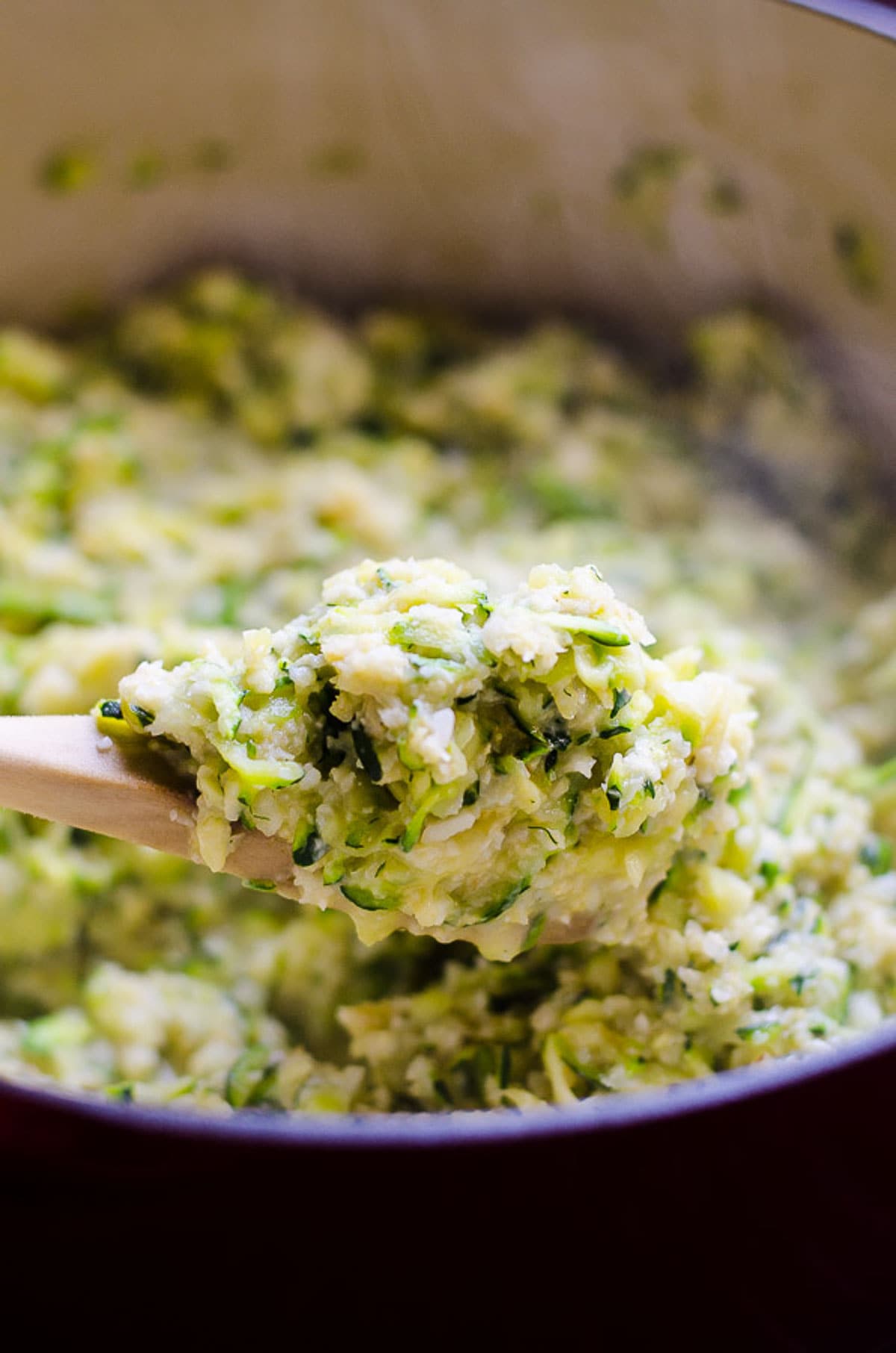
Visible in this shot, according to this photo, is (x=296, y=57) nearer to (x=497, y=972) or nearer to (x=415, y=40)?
(x=415, y=40)

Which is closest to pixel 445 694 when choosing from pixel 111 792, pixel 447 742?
pixel 447 742

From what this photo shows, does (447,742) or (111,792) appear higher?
(447,742)

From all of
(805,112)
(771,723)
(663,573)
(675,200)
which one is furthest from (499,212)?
(771,723)

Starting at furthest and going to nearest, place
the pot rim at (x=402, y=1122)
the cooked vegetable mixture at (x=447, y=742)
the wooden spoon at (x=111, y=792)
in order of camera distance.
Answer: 1. the wooden spoon at (x=111, y=792)
2. the cooked vegetable mixture at (x=447, y=742)
3. the pot rim at (x=402, y=1122)

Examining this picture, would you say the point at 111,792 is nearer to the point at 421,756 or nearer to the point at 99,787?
the point at 99,787

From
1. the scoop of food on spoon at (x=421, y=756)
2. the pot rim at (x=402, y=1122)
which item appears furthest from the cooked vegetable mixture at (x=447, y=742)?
the pot rim at (x=402, y=1122)

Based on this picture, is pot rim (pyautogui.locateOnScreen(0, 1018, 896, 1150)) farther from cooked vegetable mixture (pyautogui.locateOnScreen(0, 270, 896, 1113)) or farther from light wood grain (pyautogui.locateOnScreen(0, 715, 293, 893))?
light wood grain (pyautogui.locateOnScreen(0, 715, 293, 893))

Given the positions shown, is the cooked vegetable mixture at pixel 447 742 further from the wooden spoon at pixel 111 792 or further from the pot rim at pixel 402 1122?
the pot rim at pixel 402 1122
